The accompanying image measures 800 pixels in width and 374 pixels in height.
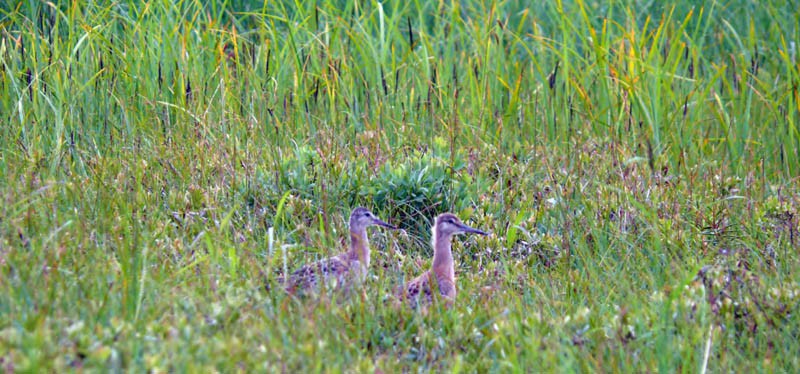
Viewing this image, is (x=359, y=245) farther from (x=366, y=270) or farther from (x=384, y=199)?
(x=384, y=199)

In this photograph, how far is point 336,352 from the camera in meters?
3.93

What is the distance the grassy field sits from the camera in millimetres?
4062

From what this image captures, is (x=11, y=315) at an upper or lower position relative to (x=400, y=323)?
upper

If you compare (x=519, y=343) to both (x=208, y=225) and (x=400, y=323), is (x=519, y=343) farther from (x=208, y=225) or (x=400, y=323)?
(x=208, y=225)

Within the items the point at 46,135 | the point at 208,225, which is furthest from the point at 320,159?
the point at 46,135

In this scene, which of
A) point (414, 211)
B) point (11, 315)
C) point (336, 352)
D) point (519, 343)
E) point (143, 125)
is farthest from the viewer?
point (143, 125)

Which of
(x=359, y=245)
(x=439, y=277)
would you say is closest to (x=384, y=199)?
(x=359, y=245)

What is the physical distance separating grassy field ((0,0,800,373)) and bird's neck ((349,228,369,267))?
0.15 metres

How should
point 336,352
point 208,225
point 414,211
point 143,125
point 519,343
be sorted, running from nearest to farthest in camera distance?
point 336,352 → point 519,343 → point 208,225 → point 414,211 → point 143,125

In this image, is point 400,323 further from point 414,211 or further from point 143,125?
point 143,125

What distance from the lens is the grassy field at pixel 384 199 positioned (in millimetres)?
4062

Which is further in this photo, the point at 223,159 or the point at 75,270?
the point at 223,159

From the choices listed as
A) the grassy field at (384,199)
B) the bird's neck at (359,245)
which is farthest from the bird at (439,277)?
the bird's neck at (359,245)

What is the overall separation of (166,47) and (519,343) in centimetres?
415
